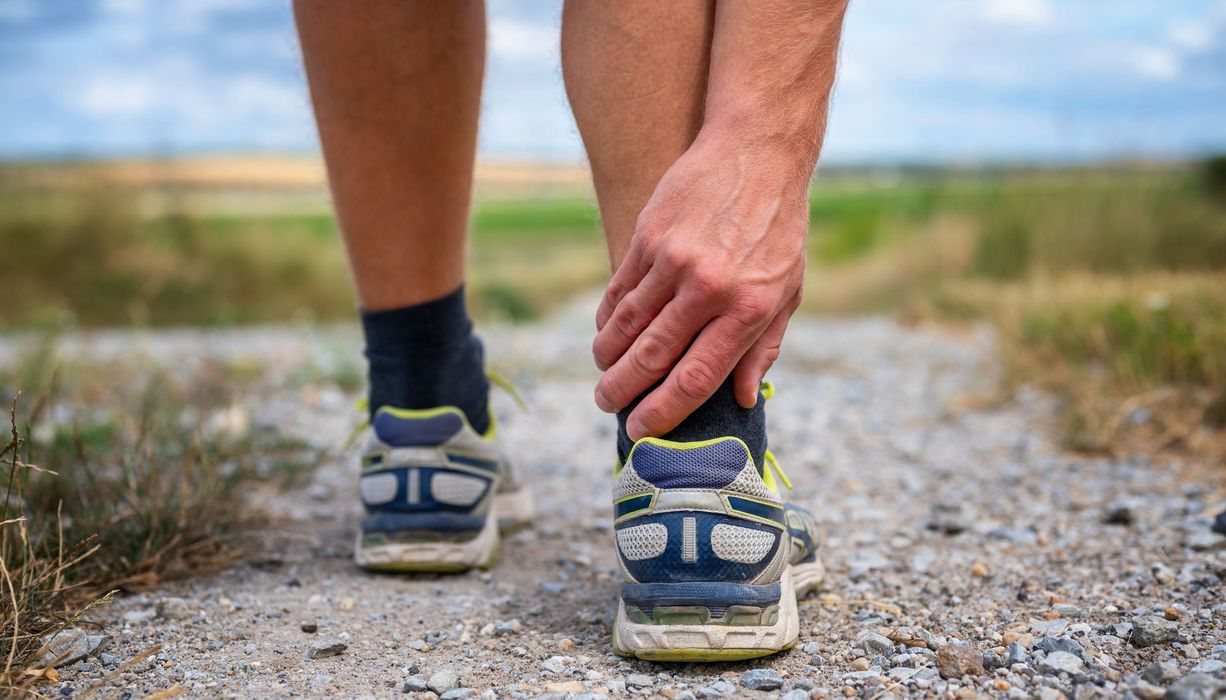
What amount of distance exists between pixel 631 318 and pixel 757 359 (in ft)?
0.66

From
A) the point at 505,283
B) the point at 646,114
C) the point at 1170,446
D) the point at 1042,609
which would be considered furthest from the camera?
the point at 505,283

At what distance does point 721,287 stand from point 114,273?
8.72 meters

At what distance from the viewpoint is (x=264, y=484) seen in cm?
254

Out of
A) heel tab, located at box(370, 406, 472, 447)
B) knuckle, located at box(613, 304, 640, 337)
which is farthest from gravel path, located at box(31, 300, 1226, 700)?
knuckle, located at box(613, 304, 640, 337)

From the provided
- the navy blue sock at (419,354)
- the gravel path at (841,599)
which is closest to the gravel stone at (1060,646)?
the gravel path at (841,599)

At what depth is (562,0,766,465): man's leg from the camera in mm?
1423

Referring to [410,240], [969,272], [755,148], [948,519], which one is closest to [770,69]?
[755,148]

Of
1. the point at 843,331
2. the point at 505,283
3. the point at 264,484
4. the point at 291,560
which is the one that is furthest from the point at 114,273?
the point at 291,560

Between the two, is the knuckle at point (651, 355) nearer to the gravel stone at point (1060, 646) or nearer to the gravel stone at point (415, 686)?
the gravel stone at point (415, 686)

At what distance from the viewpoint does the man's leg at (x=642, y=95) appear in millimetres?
1423

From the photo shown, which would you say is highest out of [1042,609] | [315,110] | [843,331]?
[315,110]

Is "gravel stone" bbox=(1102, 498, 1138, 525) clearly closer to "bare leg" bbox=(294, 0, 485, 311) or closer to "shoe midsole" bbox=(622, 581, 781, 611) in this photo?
"shoe midsole" bbox=(622, 581, 781, 611)

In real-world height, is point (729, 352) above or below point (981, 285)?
above

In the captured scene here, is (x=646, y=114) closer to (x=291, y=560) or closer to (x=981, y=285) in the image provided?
(x=291, y=560)
